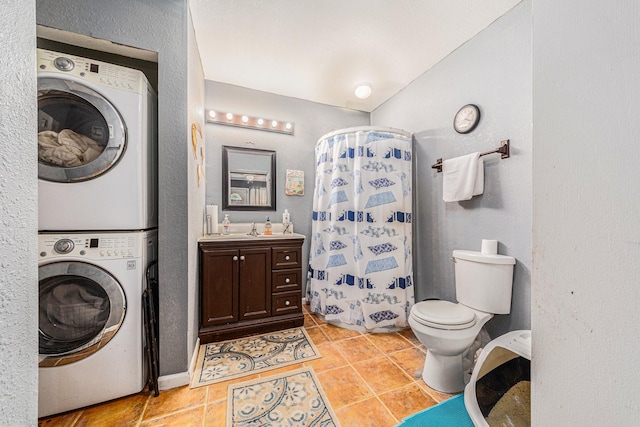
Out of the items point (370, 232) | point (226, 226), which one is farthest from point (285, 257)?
point (370, 232)

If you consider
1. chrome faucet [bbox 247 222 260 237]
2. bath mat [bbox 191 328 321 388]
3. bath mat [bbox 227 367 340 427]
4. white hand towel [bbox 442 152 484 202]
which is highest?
white hand towel [bbox 442 152 484 202]

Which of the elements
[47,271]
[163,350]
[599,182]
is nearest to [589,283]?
[599,182]

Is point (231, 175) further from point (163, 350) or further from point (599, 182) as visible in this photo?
point (599, 182)

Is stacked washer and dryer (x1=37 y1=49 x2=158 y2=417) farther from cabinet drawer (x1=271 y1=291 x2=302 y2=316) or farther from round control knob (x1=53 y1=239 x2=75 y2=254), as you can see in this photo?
cabinet drawer (x1=271 y1=291 x2=302 y2=316)

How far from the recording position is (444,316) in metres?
1.47

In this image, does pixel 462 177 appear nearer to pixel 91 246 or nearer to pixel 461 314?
pixel 461 314

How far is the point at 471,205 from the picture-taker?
1.84m

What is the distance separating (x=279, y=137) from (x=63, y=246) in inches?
78.5

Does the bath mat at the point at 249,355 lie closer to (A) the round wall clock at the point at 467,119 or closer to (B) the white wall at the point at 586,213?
(B) the white wall at the point at 586,213

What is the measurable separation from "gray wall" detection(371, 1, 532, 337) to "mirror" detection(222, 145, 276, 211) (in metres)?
1.58

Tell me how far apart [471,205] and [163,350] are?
7.90ft

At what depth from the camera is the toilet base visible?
1416mm

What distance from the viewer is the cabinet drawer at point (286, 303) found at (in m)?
2.10

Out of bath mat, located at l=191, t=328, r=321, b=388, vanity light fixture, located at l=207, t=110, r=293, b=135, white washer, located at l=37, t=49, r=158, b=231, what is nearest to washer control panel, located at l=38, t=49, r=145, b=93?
white washer, located at l=37, t=49, r=158, b=231
